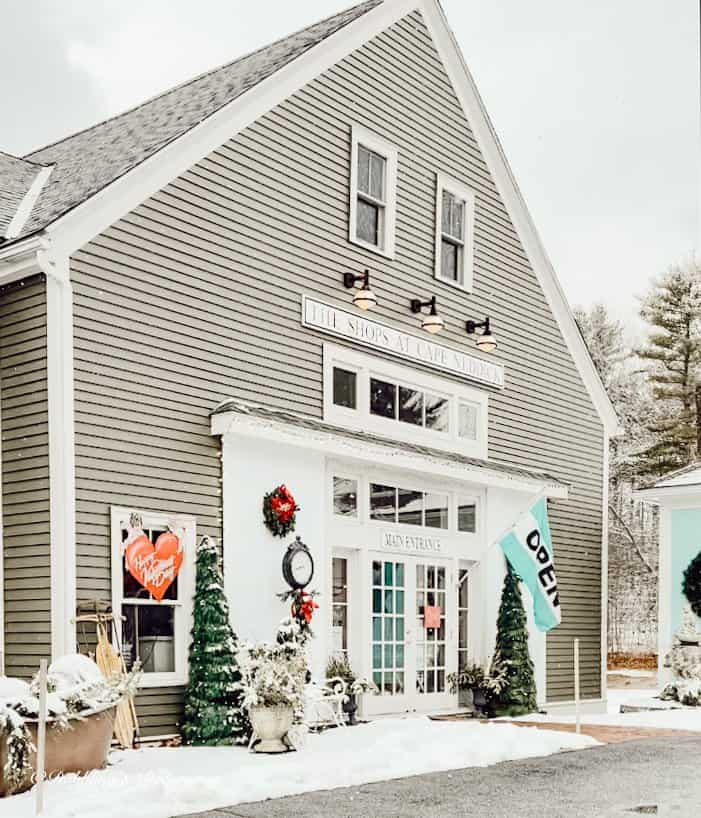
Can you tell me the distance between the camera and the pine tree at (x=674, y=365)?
3338cm

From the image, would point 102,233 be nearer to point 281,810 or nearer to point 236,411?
point 236,411

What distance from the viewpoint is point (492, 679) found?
14188 mm

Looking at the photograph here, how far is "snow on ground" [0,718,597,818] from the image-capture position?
24.0 feet

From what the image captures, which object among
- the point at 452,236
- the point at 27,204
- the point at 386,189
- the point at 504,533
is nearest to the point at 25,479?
the point at 27,204

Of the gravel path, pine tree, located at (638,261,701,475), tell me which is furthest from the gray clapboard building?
pine tree, located at (638,261,701,475)

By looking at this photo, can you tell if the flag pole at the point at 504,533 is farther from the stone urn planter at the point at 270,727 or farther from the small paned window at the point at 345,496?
the stone urn planter at the point at 270,727

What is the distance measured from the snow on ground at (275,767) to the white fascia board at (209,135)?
4311 millimetres

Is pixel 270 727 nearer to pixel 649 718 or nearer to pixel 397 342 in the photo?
pixel 397 342

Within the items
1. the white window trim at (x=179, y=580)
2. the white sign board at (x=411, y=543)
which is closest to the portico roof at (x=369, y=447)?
the white sign board at (x=411, y=543)

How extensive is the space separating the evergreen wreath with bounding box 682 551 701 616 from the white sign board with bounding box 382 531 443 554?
5.24m

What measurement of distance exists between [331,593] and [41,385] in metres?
4.09

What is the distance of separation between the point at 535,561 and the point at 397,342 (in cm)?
304

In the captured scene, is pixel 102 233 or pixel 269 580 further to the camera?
pixel 269 580

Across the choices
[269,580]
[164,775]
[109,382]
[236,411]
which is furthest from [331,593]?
[164,775]
